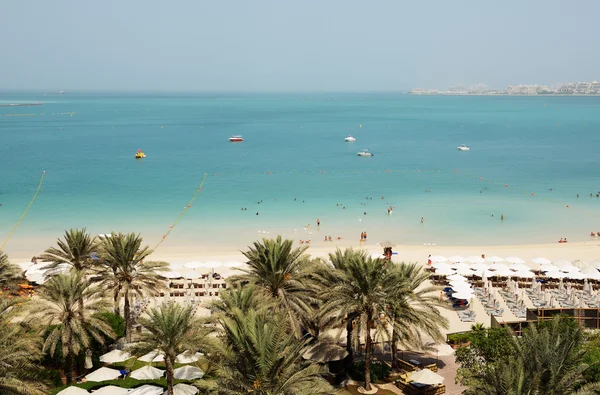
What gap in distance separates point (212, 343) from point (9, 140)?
114931mm

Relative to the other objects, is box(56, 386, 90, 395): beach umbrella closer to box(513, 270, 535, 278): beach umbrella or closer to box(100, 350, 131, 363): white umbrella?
box(100, 350, 131, 363): white umbrella

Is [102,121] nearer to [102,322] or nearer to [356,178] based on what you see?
[356,178]

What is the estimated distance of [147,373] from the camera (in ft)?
61.6

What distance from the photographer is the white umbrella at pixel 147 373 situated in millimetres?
18609

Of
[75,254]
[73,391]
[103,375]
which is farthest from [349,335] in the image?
[75,254]

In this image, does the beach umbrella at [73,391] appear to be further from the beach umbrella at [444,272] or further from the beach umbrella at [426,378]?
the beach umbrella at [444,272]

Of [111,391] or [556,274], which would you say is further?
[556,274]

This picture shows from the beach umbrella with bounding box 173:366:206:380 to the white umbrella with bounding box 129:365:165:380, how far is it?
723 millimetres

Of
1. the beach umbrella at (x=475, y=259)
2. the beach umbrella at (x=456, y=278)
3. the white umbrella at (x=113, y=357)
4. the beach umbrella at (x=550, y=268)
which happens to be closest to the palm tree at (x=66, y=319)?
the white umbrella at (x=113, y=357)

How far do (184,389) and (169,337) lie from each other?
204 cm

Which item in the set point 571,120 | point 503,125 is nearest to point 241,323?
point 503,125

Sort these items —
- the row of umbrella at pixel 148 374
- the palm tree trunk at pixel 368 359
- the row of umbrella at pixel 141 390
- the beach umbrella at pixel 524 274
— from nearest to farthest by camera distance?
the row of umbrella at pixel 141 390, the row of umbrella at pixel 148 374, the palm tree trunk at pixel 368 359, the beach umbrella at pixel 524 274

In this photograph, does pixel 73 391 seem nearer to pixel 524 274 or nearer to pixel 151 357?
pixel 151 357

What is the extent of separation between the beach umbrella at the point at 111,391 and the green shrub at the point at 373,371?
790cm
